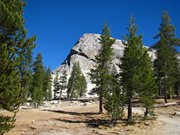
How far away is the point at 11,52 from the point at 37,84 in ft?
133

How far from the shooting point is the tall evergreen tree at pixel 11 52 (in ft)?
48.0

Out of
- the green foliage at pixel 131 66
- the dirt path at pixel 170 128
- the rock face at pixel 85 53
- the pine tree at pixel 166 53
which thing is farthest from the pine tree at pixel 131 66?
the rock face at pixel 85 53

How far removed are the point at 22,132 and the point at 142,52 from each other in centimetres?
1492

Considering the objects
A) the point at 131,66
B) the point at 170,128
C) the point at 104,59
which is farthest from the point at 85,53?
the point at 170,128

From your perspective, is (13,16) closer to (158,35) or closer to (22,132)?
(22,132)

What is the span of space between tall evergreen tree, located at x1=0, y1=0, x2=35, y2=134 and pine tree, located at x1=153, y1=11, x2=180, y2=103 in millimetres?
28848

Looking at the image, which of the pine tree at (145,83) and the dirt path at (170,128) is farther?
the pine tree at (145,83)

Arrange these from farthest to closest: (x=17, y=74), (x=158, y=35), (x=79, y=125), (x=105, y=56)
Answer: (x=158, y=35) → (x=105, y=56) → (x=79, y=125) → (x=17, y=74)

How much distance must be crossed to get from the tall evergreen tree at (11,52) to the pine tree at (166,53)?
28.8m

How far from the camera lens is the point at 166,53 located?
1591 inches

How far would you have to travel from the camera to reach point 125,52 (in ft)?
88.4

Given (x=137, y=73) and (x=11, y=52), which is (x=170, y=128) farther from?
(x=11, y=52)

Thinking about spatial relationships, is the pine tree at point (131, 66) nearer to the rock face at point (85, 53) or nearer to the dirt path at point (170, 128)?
the dirt path at point (170, 128)

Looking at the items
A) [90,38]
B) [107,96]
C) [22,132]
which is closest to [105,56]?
[107,96]
